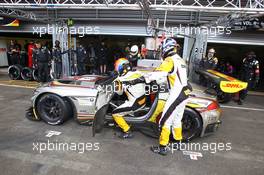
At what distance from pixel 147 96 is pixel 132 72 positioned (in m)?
0.58

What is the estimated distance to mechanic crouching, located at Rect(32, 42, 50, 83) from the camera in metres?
7.85

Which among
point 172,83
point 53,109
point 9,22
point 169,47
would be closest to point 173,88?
point 172,83

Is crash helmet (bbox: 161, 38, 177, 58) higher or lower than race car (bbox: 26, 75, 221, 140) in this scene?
higher

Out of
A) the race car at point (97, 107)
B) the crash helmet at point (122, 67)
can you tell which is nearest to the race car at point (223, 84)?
the race car at point (97, 107)

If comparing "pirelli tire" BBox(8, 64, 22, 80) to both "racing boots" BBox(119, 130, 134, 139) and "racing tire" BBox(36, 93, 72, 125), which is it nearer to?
"racing tire" BBox(36, 93, 72, 125)

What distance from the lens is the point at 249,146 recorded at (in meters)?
3.64

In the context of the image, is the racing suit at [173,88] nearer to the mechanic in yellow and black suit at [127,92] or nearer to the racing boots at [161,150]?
the racing boots at [161,150]

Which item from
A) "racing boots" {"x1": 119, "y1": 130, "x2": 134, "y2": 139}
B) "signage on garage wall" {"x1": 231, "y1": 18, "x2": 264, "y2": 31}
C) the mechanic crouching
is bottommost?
"racing boots" {"x1": 119, "y1": 130, "x2": 134, "y2": 139}

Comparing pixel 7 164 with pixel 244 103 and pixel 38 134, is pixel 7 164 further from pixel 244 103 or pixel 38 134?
pixel 244 103

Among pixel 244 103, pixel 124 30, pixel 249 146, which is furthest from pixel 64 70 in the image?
pixel 249 146

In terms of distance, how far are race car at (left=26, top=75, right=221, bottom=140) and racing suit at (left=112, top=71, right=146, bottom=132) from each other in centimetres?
13

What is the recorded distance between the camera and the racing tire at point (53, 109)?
3951mm

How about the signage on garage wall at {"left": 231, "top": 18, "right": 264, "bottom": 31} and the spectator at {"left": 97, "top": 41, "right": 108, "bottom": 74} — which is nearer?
the signage on garage wall at {"left": 231, "top": 18, "right": 264, "bottom": 31}

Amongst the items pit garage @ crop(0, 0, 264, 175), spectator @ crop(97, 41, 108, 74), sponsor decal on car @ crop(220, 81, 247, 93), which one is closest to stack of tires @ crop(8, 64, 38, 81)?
pit garage @ crop(0, 0, 264, 175)
